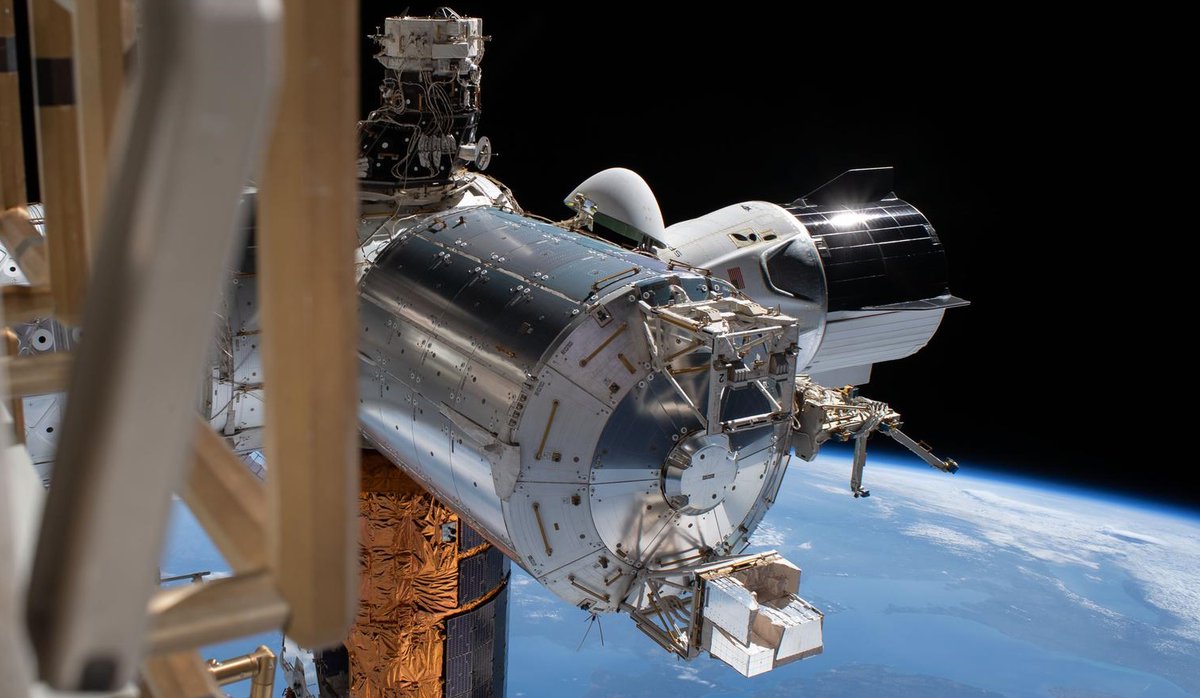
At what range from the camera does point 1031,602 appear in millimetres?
23031

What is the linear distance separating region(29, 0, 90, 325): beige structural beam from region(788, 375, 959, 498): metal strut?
5718mm

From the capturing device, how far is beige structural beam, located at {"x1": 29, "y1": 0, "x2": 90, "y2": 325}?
94.0 inches

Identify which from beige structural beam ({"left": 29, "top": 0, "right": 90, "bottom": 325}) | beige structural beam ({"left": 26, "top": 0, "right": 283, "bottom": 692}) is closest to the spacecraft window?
beige structural beam ({"left": 29, "top": 0, "right": 90, "bottom": 325})

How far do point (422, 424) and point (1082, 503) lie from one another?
82.6 feet

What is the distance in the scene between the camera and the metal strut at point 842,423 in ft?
26.1

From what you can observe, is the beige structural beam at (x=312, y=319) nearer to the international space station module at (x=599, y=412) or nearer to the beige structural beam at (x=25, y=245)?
the beige structural beam at (x=25, y=245)

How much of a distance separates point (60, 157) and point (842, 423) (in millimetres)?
6515

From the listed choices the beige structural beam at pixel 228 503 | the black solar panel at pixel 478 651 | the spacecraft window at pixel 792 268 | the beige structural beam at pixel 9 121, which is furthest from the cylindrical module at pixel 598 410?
the beige structural beam at pixel 228 503

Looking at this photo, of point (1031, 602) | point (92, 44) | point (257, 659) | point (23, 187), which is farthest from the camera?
point (1031, 602)

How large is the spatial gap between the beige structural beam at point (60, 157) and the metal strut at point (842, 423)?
572 cm

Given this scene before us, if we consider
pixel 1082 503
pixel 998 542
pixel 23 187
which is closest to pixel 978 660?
pixel 998 542

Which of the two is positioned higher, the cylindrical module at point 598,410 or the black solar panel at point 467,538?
the cylindrical module at point 598,410

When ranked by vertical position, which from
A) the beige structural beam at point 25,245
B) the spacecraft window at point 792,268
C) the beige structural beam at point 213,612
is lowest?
the spacecraft window at point 792,268

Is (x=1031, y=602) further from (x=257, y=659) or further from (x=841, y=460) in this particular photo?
(x=257, y=659)
